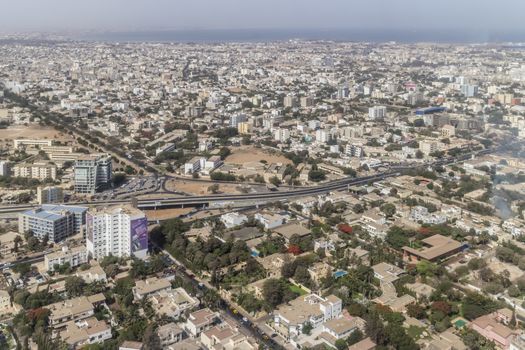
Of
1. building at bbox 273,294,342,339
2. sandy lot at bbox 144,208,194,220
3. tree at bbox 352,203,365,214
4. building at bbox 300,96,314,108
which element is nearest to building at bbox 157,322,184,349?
building at bbox 273,294,342,339

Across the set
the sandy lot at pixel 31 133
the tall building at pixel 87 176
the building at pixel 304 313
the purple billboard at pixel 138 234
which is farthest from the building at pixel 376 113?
the building at pixel 304 313

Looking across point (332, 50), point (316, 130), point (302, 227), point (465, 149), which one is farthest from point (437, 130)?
point (332, 50)

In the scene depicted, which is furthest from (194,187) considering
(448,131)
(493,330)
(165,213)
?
(448,131)

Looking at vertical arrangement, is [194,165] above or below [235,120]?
below

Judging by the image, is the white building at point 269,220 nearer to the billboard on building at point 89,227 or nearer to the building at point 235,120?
the billboard on building at point 89,227

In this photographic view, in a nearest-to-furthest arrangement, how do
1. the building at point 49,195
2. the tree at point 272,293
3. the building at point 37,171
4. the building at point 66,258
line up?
the tree at point 272,293 → the building at point 66,258 → the building at point 49,195 → the building at point 37,171

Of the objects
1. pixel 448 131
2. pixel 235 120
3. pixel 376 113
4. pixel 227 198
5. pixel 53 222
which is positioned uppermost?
pixel 376 113

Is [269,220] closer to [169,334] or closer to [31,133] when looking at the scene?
[169,334]
